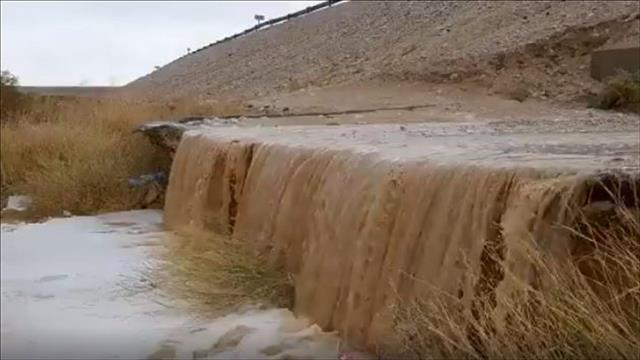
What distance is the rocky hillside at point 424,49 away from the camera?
2822cm

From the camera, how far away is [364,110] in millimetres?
22047

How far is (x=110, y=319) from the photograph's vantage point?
9430 millimetres

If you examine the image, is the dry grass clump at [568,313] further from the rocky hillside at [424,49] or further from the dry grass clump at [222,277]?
the rocky hillside at [424,49]

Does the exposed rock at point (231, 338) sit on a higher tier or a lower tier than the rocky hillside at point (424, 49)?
lower

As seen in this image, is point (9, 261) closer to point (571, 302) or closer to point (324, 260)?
point (324, 260)

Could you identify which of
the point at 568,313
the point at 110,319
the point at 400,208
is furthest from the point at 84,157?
the point at 568,313

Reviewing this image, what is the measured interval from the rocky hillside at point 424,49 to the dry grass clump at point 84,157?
8767 millimetres

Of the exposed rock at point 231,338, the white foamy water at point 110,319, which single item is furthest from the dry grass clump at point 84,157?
the exposed rock at point 231,338

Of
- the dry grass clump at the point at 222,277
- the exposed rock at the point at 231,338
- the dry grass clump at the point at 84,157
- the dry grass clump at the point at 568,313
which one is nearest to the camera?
the dry grass clump at the point at 568,313

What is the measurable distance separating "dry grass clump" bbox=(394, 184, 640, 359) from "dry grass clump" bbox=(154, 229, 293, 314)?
134 inches

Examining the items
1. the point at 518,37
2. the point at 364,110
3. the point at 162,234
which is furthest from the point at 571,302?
the point at 518,37

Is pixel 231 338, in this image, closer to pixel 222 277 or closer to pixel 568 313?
pixel 222 277

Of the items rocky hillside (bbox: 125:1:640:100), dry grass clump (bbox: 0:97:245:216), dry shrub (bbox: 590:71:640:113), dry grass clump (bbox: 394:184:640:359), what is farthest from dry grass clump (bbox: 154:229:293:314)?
rocky hillside (bbox: 125:1:640:100)

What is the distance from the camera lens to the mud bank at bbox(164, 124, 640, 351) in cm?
618
